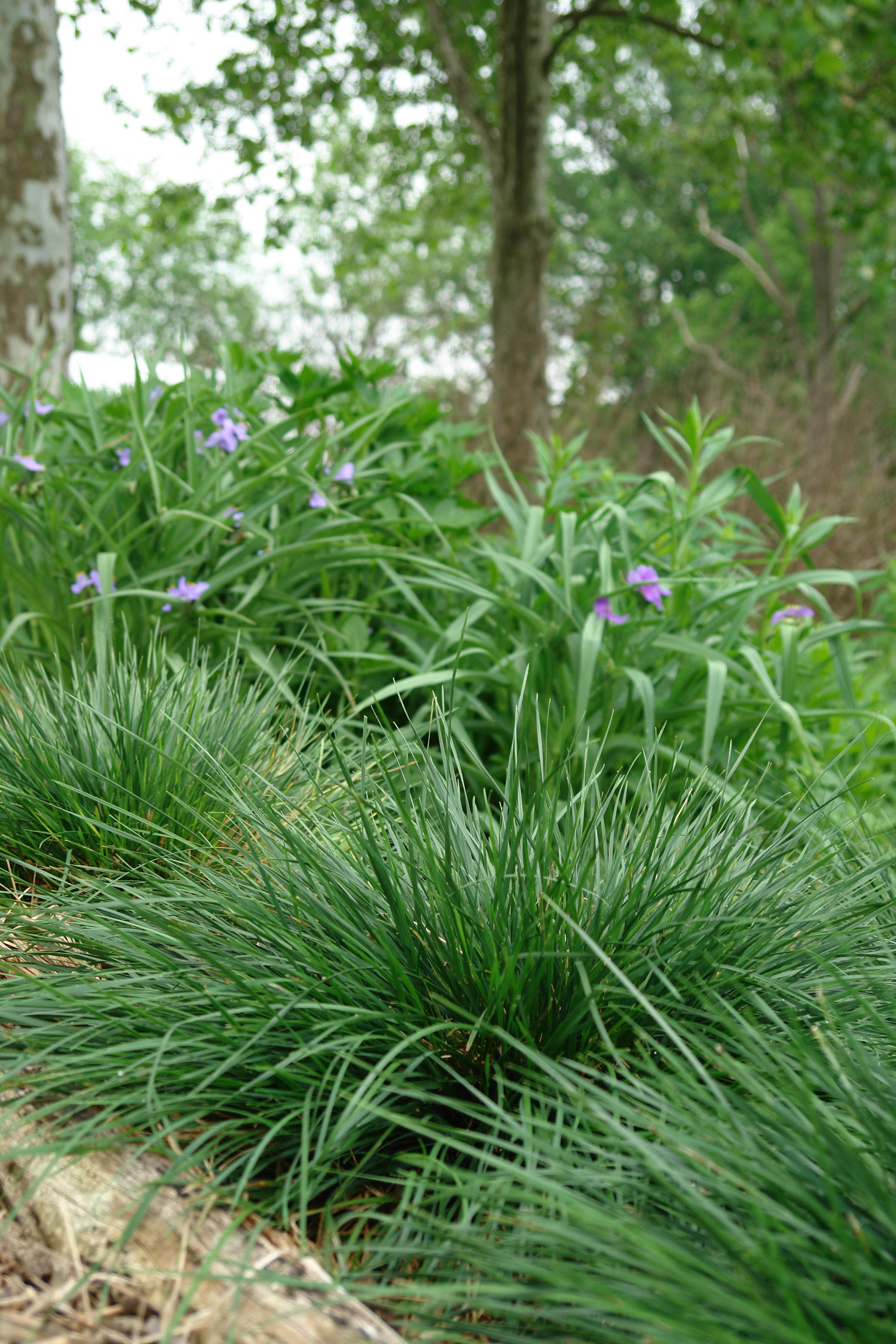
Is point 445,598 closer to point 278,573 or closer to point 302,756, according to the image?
point 278,573

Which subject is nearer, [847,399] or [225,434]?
[225,434]

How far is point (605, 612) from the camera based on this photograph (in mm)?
2275

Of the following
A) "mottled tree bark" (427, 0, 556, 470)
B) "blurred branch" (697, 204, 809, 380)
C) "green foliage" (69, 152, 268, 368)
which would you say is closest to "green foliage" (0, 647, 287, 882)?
"mottled tree bark" (427, 0, 556, 470)

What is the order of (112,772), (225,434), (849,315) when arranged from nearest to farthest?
(112,772) → (225,434) → (849,315)

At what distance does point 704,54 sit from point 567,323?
652 inches

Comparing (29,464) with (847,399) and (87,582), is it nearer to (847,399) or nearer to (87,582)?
(87,582)

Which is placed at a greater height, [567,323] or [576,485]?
[567,323]

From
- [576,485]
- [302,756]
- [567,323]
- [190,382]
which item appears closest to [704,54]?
[576,485]

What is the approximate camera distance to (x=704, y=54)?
10.3 metres

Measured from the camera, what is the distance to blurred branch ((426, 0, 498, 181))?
25.0ft

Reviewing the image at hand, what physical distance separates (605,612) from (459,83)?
766cm

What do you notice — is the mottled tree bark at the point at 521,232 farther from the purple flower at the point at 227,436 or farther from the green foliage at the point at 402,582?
the purple flower at the point at 227,436

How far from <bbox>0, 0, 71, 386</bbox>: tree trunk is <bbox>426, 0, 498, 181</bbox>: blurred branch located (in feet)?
12.8

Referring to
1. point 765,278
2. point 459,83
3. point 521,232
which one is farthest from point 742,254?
point 521,232
